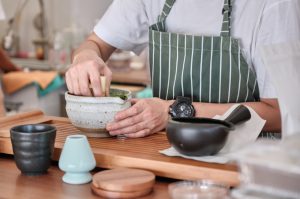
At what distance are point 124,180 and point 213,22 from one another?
88 centimetres

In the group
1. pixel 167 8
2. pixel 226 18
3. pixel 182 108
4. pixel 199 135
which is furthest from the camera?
pixel 167 8

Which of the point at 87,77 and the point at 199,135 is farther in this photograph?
the point at 87,77

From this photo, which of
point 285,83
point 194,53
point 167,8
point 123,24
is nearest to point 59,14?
point 123,24

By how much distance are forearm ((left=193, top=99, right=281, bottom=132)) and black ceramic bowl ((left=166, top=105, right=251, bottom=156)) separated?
37 centimetres

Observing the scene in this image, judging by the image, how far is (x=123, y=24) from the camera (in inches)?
86.9

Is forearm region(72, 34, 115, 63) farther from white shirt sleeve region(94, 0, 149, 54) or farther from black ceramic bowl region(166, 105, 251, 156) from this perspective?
black ceramic bowl region(166, 105, 251, 156)

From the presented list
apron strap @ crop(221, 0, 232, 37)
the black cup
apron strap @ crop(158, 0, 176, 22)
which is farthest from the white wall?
the black cup

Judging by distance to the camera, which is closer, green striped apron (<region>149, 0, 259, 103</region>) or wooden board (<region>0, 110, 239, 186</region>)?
wooden board (<region>0, 110, 239, 186</region>)

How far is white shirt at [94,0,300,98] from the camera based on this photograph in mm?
1885

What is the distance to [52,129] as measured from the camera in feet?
4.92

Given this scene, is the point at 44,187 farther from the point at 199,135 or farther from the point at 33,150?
the point at 199,135

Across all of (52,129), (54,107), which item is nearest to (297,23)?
(52,129)

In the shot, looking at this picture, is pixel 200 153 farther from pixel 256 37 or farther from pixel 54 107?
pixel 54 107

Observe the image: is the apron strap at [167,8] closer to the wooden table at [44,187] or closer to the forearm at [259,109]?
the forearm at [259,109]
